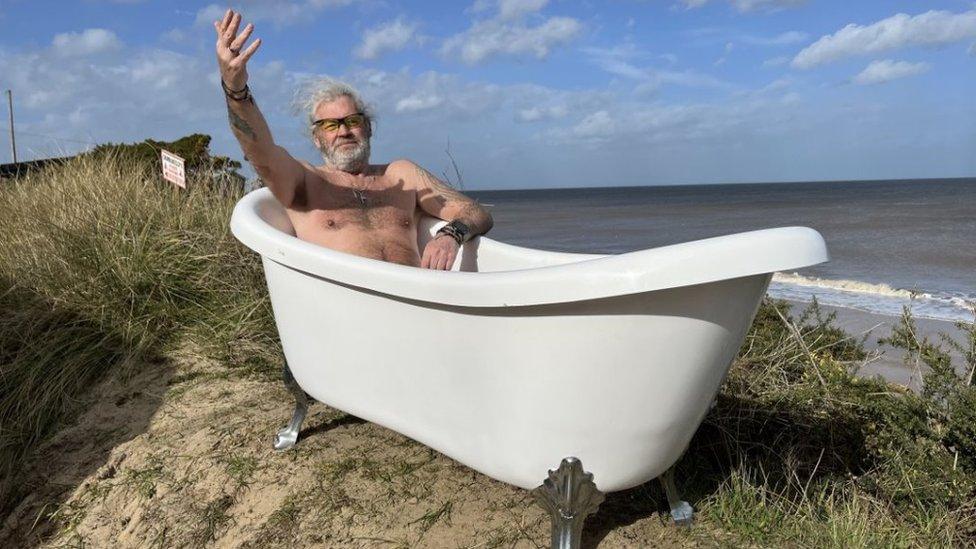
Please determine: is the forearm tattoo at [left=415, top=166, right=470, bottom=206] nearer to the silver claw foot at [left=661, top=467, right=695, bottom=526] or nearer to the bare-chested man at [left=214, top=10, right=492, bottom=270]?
the bare-chested man at [left=214, top=10, right=492, bottom=270]

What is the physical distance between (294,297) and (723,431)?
1.35 m

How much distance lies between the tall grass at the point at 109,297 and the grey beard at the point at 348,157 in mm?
1035

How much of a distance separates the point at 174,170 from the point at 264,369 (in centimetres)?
173

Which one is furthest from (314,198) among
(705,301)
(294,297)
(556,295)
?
(705,301)

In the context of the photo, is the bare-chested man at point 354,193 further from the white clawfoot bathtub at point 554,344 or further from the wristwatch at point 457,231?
the white clawfoot bathtub at point 554,344

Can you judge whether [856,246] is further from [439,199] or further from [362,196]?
[362,196]

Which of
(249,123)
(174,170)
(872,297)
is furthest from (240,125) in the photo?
(872,297)

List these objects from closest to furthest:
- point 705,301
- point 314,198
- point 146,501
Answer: point 705,301
point 146,501
point 314,198

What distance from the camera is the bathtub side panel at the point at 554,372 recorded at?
129 centimetres

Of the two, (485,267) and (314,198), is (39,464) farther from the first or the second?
(485,267)

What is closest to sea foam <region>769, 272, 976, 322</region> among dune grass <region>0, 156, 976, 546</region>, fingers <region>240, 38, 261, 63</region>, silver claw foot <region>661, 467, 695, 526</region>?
dune grass <region>0, 156, 976, 546</region>

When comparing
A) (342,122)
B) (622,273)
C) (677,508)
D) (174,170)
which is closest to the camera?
(622,273)

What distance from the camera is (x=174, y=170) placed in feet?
13.6

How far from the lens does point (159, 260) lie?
3.36 meters
